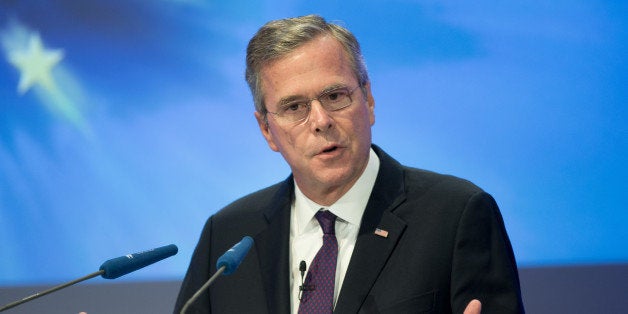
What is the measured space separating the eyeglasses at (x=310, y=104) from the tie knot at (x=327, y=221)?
0.31m

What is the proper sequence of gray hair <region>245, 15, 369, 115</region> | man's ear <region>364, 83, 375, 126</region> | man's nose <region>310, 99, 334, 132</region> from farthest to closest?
man's ear <region>364, 83, 375, 126</region>
gray hair <region>245, 15, 369, 115</region>
man's nose <region>310, 99, 334, 132</region>

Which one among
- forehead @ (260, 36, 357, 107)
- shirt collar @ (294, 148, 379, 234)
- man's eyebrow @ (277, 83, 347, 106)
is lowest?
shirt collar @ (294, 148, 379, 234)

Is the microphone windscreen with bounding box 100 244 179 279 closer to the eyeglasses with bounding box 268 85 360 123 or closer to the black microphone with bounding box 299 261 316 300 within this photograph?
the black microphone with bounding box 299 261 316 300

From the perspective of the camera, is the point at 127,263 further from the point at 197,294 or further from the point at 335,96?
the point at 335,96

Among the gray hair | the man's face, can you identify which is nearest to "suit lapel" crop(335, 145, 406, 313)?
the man's face

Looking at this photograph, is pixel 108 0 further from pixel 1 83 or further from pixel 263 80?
pixel 263 80

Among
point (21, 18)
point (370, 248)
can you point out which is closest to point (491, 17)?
point (370, 248)

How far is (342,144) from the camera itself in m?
2.63

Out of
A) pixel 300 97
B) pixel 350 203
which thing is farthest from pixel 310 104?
pixel 350 203

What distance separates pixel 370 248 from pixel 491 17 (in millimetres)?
1517

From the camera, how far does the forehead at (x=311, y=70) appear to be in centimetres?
265

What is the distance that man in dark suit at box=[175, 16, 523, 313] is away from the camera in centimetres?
251

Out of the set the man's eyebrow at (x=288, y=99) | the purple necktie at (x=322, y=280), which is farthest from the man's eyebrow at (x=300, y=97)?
the purple necktie at (x=322, y=280)

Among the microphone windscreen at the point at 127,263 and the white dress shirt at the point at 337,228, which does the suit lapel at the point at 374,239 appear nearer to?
the white dress shirt at the point at 337,228
